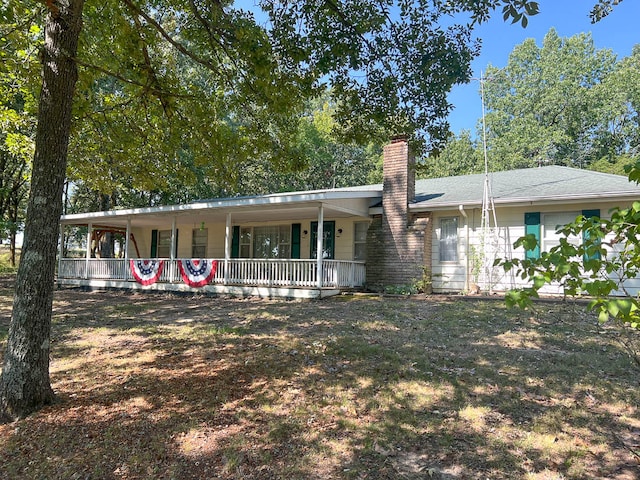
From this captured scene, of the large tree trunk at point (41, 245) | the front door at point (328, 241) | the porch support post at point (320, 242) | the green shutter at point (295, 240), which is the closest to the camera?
the large tree trunk at point (41, 245)

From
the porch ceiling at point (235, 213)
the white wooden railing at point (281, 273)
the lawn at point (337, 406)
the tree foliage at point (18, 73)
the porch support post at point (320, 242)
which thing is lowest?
the lawn at point (337, 406)

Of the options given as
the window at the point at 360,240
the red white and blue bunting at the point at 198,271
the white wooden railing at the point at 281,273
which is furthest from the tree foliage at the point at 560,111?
the red white and blue bunting at the point at 198,271

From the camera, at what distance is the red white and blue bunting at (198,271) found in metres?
13.6

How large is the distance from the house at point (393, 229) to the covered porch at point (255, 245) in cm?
4

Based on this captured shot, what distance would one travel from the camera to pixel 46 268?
14.7 feet

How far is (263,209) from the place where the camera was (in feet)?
43.2

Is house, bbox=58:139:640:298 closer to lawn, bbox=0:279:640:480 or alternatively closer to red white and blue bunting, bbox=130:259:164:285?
red white and blue bunting, bbox=130:259:164:285

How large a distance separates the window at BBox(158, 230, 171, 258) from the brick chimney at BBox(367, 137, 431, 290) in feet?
34.1

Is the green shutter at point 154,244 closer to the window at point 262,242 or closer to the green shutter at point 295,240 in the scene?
the window at point 262,242

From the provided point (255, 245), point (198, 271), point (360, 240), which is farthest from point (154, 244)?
point (360, 240)

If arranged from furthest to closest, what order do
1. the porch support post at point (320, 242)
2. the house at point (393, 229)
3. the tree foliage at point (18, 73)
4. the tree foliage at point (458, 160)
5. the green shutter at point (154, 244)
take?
the tree foliage at point (458, 160) < the green shutter at point (154, 244) < the porch support post at point (320, 242) < the house at point (393, 229) < the tree foliage at point (18, 73)

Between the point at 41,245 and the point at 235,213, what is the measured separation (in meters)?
9.93

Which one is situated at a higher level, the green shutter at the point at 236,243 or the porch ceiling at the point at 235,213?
the porch ceiling at the point at 235,213

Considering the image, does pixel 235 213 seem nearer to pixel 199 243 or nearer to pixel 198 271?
pixel 198 271
